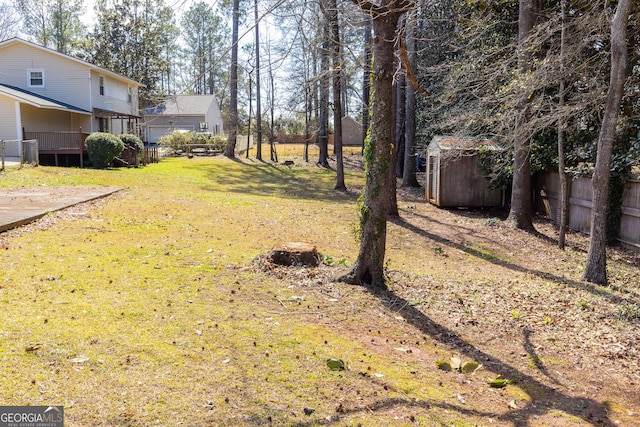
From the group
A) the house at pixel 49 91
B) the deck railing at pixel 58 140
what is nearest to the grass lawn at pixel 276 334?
the deck railing at pixel 58 140

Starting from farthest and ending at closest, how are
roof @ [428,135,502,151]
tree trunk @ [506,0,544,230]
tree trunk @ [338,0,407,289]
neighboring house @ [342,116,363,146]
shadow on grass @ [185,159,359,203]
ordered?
neighboring house @ [342,116,363,146] → shadow on grass @ [185,159,359,203] → roof @ [428,135,502,151] → tree trunk @ [506,0,544,230] → tree trunk @ [338,0,407,289]

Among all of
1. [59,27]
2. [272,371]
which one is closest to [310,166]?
[272,371]

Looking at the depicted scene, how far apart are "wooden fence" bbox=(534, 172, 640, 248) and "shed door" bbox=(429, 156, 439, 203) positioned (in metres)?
2.87

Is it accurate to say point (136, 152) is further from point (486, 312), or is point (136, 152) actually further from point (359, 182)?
point (486, 312)

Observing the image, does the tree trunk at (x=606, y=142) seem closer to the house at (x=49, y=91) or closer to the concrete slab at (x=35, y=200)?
the concrete slab at (x=35, y=200)

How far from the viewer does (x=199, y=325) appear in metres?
4.76

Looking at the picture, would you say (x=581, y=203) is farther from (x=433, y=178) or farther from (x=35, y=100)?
(x=35, y=100)

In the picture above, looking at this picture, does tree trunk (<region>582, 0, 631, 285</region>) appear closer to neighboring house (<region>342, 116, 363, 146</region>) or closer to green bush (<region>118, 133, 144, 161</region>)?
green bush (<region>118, 133, 144, 161</region>)

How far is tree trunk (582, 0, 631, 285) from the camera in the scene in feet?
23.9

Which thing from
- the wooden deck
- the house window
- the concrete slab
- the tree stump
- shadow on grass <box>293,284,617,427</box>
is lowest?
shadow on grass <box>293,284,617,427</box>

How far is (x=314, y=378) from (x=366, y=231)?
2855 mm

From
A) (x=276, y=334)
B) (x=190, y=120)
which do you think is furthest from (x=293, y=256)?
(x=190, y=120)

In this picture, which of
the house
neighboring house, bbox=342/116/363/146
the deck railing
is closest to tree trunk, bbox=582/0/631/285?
the deck railing

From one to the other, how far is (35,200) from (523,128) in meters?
Result: 10.6
